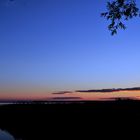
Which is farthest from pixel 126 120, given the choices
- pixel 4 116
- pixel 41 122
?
pixel 4 116

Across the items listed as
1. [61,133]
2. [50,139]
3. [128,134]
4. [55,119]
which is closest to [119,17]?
[128,134]

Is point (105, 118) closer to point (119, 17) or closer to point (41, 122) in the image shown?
point (41, 122)

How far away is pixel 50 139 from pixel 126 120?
29.6ft

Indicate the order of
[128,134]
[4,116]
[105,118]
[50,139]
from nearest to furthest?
1. [128,134]
2. [50,139]
3. [105,118]
4. [4,116]

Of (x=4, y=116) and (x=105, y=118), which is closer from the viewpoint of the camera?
(x=105, y=118)

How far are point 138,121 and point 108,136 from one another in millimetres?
6263

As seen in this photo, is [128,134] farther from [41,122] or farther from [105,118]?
[41,122]

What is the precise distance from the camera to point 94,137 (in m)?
28.2

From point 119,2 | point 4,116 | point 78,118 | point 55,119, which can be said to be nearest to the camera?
point 119,2

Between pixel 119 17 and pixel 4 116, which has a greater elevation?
pixel 119 17

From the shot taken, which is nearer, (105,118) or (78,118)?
(105,118)

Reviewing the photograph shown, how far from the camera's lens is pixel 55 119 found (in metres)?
43.3

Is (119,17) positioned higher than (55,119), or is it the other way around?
(119,17)

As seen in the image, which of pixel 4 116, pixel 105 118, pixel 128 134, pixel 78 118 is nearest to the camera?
pixel 128 134
